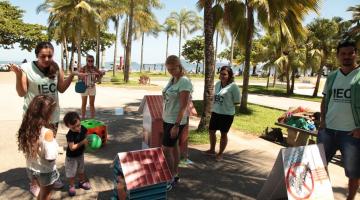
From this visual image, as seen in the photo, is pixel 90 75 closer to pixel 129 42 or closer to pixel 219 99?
pixel 219 99

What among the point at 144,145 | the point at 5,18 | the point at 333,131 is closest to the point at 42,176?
the point at 144,145

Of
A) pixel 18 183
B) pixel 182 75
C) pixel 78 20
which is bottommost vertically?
pixel 18 183

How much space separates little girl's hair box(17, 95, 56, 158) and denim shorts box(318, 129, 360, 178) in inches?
134

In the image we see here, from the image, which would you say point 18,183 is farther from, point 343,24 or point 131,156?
point 343,24

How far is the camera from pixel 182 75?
196 inches

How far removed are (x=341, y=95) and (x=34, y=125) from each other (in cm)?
354

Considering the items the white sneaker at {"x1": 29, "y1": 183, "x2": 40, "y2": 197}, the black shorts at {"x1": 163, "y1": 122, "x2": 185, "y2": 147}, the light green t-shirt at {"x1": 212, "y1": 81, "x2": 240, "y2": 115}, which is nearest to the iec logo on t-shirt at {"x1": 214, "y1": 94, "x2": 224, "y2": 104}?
the light green t-shirt at {"x1": 212, "y1": 81, "x2": 240, "y2": 115}

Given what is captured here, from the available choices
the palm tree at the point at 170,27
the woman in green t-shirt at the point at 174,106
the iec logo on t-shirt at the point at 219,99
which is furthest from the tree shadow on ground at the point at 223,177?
the palm tree at the point at 170,27

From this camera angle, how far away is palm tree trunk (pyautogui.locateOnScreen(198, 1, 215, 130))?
877 centimetres

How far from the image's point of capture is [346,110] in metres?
4.29

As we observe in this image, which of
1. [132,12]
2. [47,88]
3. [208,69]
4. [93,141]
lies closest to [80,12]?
[132,12]

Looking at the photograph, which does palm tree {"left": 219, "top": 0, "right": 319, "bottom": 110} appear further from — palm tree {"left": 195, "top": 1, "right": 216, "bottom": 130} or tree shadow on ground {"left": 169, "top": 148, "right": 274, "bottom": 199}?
tree shadow on ground {"left": 169, "top": 148, "right": 274, "bottom": 199}

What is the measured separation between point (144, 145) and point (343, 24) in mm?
27685

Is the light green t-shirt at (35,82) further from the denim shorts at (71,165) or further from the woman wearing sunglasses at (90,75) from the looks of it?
the woman wearing sunglasses at (90,75)
